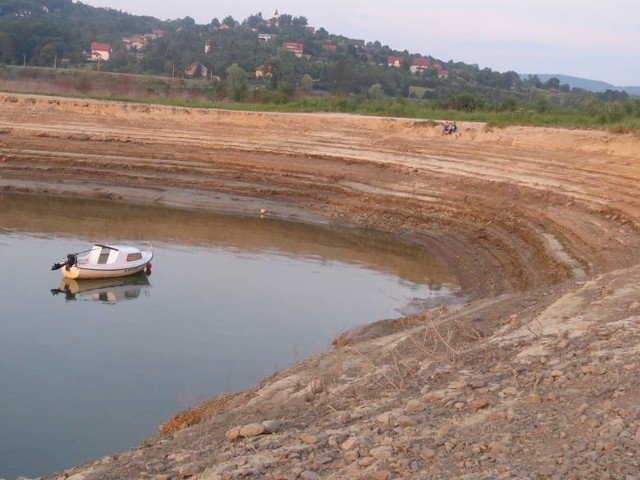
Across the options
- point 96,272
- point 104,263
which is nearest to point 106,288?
point 96,272

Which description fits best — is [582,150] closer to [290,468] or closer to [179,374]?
[179,374]

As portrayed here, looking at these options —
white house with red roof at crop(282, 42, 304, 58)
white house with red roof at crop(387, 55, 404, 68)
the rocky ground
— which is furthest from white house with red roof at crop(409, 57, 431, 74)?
the rocky ground

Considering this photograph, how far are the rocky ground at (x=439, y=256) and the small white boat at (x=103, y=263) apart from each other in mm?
8643

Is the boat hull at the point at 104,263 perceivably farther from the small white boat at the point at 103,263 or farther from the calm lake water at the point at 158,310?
the calm lake water at the point at 158,310

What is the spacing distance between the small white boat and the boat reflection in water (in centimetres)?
15

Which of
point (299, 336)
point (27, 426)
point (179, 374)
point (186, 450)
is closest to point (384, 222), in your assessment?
point (299, 336)

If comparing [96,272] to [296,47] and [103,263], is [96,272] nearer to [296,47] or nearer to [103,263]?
[103,263]

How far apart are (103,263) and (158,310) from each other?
3.76 metres

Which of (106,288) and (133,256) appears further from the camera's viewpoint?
(133,256)

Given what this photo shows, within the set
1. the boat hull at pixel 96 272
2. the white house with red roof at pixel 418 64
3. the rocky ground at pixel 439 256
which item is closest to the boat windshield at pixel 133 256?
the boat hull at pixel 96 272

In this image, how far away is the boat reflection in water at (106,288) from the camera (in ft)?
73.5

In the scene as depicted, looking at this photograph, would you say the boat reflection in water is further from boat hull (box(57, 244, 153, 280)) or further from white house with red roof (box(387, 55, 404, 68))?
white house with red roof (box(387, 55, 404, 68))

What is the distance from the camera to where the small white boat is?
77.2ft

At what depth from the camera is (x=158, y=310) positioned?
21.0m
